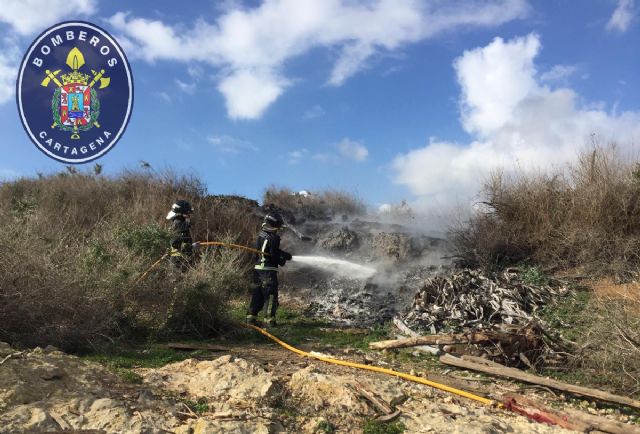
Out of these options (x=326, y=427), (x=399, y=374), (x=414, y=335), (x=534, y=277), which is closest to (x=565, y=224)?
(x=534, y=277)

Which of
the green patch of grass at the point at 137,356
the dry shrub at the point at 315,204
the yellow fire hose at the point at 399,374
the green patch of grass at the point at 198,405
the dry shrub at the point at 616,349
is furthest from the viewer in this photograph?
the dry shrub at the point at 315,204

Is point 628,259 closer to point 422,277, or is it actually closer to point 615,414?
point 422,277

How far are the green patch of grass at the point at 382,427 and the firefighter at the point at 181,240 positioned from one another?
5.71 meters

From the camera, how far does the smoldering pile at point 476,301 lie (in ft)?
29.9

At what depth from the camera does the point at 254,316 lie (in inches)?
361

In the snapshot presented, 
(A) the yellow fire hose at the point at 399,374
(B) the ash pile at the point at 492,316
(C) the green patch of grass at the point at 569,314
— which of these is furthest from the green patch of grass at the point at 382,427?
(C) the green patch of grass at the point at 569,314

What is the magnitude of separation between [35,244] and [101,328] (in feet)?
4.76

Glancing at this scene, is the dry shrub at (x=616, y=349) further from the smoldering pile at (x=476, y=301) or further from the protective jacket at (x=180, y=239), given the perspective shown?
the protective jacket at (x=180, y=239)

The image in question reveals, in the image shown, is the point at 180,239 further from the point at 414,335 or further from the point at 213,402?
the point at 213,402

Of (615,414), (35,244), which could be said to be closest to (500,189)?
(615,414)

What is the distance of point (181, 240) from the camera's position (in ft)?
32.3

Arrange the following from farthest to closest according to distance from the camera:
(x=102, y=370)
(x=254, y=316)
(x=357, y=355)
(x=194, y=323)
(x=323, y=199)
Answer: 1. (x=323, y=199)
2. (x=254, y=316)
3. (x=194, y=323)
4. (x=357, y=355)
5. (x=102, y=370)

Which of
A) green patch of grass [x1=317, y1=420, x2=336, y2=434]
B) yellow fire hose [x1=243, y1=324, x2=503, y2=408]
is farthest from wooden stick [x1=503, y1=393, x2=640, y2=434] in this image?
green patch of grass [x1=317, y1=420, x2=336, y2=434]

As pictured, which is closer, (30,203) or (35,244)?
(35,244)
